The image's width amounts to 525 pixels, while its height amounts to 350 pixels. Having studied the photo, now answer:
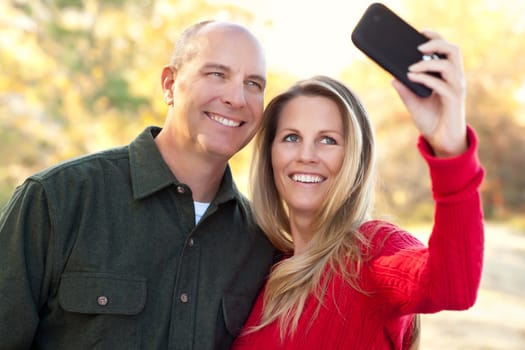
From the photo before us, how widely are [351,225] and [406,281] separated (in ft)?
1.82

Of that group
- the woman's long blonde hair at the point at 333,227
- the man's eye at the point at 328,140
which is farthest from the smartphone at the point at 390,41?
the man's eye at the point at 328,140

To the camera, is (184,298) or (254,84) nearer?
(184,298)

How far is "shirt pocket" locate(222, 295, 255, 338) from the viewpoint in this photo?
217cm

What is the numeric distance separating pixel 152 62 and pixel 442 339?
4.82 metres

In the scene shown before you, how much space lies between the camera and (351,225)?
219cm

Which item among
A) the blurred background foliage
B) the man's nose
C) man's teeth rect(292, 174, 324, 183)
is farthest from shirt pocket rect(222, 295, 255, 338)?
the blurred background foliage

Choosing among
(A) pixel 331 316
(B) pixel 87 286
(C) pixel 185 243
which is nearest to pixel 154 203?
(C) pixel 185 243

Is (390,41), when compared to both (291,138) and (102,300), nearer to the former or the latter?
(291,138)

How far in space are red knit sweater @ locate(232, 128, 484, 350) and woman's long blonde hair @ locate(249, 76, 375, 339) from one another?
0.15 ft

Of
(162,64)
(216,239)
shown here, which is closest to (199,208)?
(216,239)

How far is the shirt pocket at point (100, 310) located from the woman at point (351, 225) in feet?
1.25

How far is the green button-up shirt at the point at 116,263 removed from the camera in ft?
6.31

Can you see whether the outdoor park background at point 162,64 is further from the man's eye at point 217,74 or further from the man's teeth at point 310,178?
the man's teeth at point 310,178

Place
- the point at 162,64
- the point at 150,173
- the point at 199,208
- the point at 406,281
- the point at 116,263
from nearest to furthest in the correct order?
the point at 406,281 < the point at 116,263 < the point at 150,173 < the point at 199,208 < the point at 162,64
